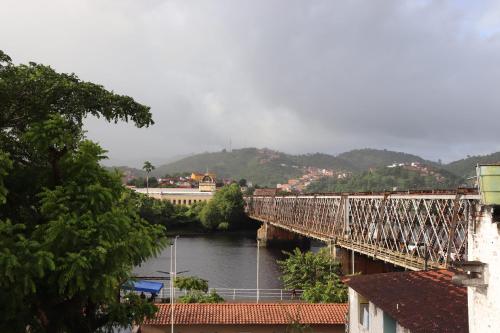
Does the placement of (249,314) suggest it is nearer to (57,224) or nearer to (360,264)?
(57,224)

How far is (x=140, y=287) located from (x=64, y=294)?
23.1 m

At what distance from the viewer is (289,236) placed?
11950 centimetres

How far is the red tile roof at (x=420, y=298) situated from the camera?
15.6 metres

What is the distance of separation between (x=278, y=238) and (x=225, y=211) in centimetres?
2245

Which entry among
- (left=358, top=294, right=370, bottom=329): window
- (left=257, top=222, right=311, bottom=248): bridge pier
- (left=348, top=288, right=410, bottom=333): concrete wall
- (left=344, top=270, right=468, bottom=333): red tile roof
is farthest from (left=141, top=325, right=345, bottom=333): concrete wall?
(left=257, top=222, right=311, bottom=248): bridge pier

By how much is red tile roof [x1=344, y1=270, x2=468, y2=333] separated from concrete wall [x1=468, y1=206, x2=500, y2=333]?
95.0 inches

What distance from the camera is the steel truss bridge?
40.5 metres

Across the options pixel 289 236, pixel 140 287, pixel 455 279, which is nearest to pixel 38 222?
pixel 455 279

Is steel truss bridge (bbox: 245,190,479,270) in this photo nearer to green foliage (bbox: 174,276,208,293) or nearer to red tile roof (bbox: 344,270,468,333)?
red tile roof (bbox: 344,270,468,333)

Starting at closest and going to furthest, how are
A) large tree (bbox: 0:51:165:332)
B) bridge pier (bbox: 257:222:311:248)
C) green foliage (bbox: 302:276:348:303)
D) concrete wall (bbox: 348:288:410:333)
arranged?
1. large tree (bbox: 0:51:165:332)
2. concrete wall (bbox: 348:288:410:333)
3. green foliage (bbox: 302:276:348:303)
4. bridge pier (bbox: 257:222:311:248)

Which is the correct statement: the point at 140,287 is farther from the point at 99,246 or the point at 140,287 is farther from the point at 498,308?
the point at 498,308

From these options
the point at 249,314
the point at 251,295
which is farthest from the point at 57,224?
the point at 251,295

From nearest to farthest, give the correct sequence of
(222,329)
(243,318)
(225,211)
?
(222,329)
(243,318)
(225,211)

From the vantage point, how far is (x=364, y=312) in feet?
72.7
